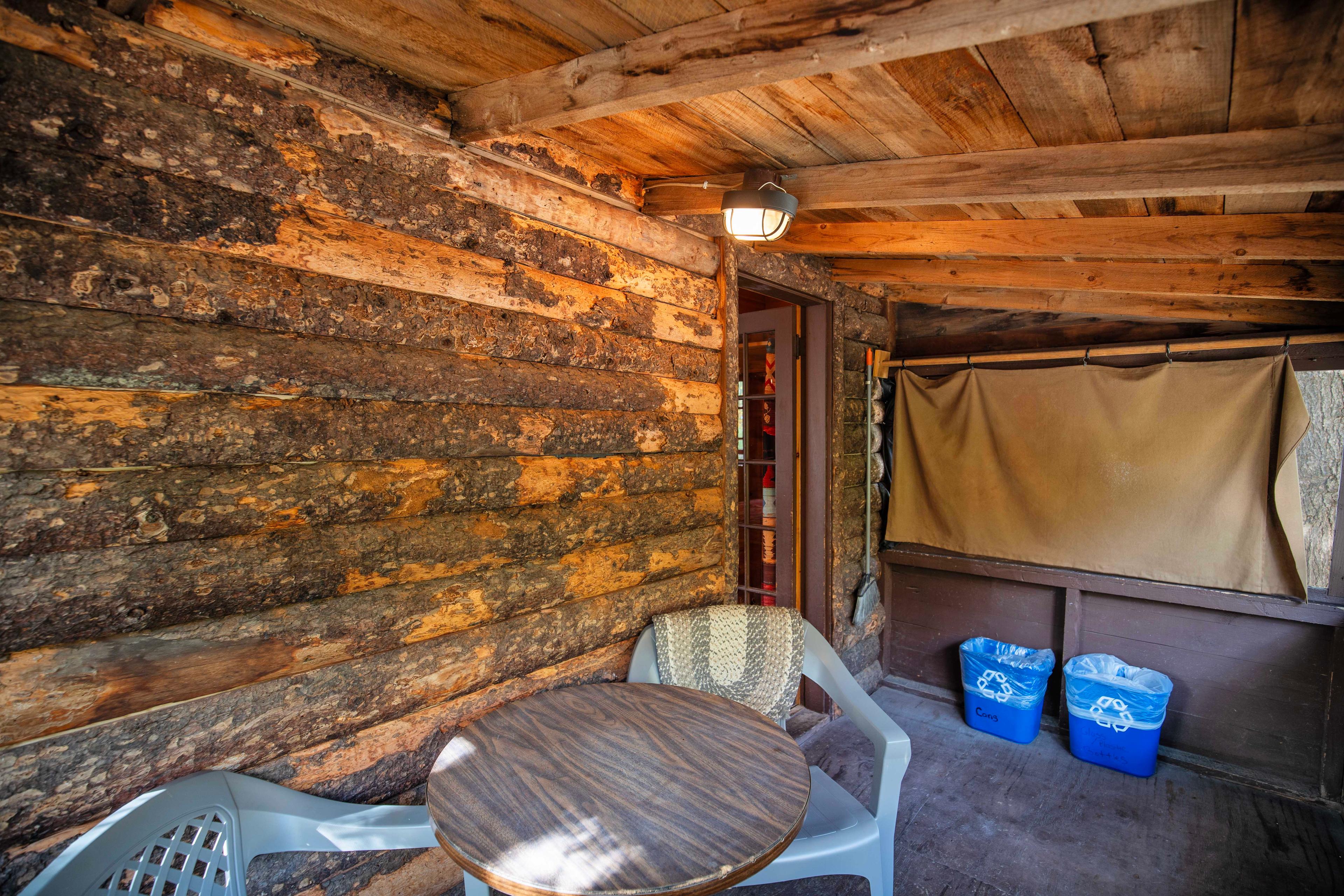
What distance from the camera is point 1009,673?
3.28 m

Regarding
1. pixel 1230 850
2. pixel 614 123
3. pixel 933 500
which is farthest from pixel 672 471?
pixel 1230 850

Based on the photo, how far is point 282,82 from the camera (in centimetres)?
141

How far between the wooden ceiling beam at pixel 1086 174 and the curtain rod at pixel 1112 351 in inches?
53.5

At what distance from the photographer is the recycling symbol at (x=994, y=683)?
3295mm

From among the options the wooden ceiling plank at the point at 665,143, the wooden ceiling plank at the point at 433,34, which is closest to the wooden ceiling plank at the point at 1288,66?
the wooden ceiling plank at the point at 665,143

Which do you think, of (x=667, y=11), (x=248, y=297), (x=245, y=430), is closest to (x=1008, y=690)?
(x=667, y=11)

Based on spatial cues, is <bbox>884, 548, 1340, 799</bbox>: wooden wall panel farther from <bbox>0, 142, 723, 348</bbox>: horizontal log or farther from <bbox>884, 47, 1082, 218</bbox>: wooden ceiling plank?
<bbox>0, 142, 723, 348</bbox>: horizontal log

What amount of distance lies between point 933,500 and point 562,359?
276 cm

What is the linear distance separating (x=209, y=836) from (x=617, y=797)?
859mm

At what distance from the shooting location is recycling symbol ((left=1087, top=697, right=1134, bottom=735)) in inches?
116

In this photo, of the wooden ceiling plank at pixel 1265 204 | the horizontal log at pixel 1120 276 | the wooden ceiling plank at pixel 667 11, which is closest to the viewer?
the wooden ceiling plank at pixel 667 11

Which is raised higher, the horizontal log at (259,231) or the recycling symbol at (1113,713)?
the horizontal log at (259,231)

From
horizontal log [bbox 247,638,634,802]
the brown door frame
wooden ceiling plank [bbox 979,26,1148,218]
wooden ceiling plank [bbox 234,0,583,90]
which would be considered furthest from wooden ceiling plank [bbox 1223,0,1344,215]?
horizontal log [bbox 247,638,634,802]

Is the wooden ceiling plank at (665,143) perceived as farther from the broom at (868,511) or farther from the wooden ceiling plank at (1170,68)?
the broom at (868,511)
